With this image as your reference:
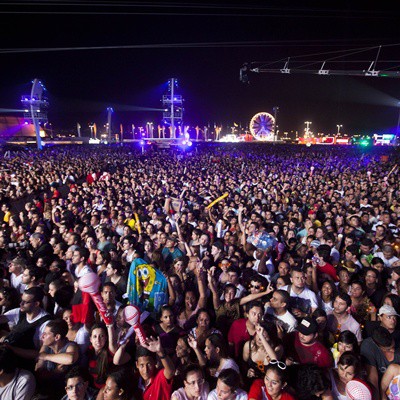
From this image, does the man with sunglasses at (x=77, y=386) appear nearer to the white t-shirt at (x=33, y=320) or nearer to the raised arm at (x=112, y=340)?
the raised arm at (x=112, y=340)

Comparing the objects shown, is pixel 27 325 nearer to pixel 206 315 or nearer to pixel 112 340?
pixel 112 340

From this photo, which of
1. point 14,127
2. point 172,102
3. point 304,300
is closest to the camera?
point 304,300

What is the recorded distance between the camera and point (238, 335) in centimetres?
332

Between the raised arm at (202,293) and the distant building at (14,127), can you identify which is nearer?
the raised arm at (202,293)

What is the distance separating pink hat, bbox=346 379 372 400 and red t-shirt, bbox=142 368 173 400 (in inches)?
56.6

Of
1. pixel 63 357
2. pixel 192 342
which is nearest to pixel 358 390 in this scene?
pixel 192 342

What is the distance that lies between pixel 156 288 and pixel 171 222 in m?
3.41

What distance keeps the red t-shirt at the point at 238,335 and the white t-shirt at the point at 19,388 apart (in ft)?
6.22

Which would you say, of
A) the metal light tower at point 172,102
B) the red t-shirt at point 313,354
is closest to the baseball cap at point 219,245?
the red t-shirt at point 313,354

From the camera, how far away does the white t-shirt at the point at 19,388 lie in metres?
2.39

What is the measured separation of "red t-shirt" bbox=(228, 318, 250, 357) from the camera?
10.7ft

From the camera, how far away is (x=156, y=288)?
4.04 meters

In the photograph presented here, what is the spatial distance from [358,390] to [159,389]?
1.58 meters

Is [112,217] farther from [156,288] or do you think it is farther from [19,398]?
[19,398]
